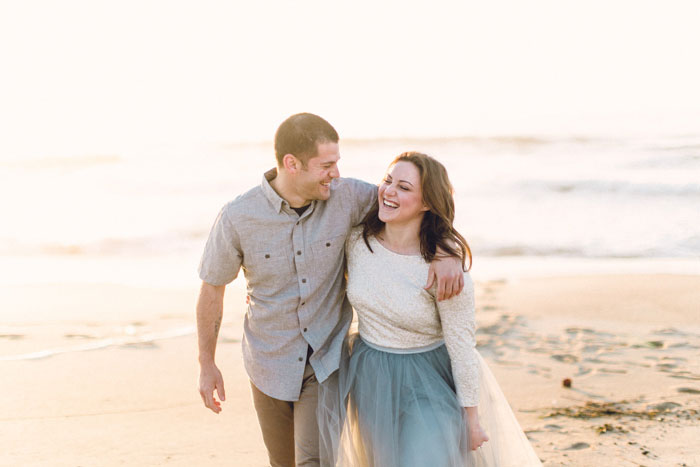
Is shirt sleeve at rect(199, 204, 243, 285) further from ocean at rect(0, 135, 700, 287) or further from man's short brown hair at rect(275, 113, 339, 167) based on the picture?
ocean at rect(0, 135, 700, 287)

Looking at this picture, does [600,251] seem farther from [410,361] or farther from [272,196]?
[272,196]

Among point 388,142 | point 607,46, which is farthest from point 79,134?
point 607,46

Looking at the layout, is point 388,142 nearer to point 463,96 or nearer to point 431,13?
point 463,96

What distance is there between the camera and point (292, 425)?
3695 mm

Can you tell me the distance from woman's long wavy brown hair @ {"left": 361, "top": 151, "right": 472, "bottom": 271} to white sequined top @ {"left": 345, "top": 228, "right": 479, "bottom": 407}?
0.10 meters

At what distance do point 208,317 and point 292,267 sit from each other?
479 millimetres

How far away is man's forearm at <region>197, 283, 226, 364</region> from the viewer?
3.53 m

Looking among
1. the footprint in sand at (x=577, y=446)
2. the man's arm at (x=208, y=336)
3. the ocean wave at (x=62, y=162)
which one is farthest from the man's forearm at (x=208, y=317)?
the ocean wave at (x=62, y=162)

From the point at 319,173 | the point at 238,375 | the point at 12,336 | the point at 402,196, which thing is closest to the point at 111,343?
the point at 12,336

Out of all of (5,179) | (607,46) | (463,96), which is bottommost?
(5,179)

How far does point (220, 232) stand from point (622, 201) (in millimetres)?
13039

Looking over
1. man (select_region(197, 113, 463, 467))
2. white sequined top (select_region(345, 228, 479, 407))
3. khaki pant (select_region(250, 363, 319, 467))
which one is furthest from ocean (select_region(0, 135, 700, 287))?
white sequined top (select_region(345, 228, 479, 407))

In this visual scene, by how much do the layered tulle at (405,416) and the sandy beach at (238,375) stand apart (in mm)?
1209

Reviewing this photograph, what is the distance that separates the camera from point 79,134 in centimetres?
2572
